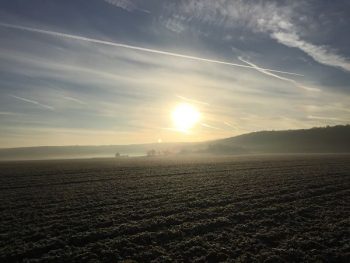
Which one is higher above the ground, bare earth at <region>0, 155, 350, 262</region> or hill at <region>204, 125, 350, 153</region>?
hill at <region>204, 125, 350, 153</region>

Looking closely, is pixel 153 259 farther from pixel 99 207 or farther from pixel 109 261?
pixel 99 207

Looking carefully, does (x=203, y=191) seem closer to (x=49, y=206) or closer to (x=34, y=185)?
(x=49, y=206)

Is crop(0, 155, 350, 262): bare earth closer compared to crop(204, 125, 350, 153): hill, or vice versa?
crop(0, 155, 350, 262): bare earth

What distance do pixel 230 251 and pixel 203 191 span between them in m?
11.2

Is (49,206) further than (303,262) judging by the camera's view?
Yes

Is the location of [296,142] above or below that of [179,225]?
above

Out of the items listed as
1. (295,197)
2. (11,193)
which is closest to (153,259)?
(295,197)

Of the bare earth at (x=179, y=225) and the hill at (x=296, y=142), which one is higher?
the hill at (x=296, y=142)

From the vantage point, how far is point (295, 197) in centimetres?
1925

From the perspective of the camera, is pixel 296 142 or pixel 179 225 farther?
pixel 296 142

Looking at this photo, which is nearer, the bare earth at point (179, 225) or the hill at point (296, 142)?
the bare earth at point (179, 225)

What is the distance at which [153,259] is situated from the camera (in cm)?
1014

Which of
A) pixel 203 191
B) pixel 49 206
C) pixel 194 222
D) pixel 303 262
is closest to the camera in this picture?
pixel 303 262

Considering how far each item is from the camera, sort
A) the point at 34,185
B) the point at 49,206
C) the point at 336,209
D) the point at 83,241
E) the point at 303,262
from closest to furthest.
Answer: the point at 303,262
the point at 83,241
the point at 336,209
the point at 49,206
the point at 34,185
